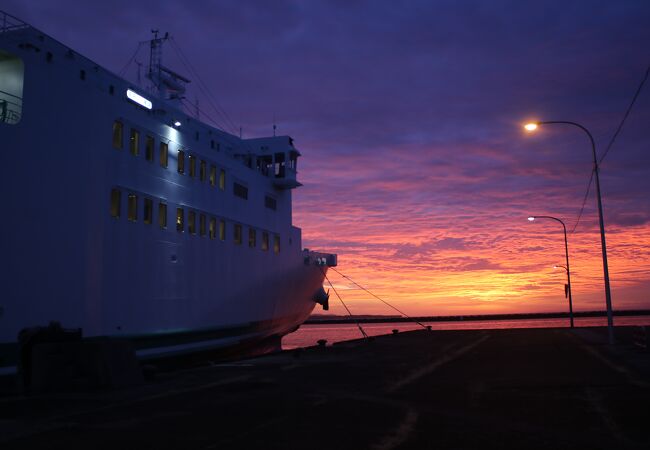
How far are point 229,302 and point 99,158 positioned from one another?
12.7m

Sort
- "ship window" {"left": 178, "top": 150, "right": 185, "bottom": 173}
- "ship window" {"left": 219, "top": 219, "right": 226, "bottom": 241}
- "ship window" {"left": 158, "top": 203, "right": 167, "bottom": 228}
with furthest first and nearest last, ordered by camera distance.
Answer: "ship window" {"left": 219, "top": 219, "right": 226, "bottom": 241} → "ship window" {"left": 178, "top": 150, "right": 185, "bottom": 173} → "ship window" {"left": 158, "top": 203, "right": 167, "bottom": 228}

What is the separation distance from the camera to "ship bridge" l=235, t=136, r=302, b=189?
40156 millimetres

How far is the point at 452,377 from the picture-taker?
15.8 metres

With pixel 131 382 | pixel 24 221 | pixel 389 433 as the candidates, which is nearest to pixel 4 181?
pixel 24 221

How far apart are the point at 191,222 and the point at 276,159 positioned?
47.7ft

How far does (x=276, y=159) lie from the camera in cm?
4103

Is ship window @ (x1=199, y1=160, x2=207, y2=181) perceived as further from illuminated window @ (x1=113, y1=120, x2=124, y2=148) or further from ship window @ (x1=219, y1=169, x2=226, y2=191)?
illuminated window @ (x1=113, y1=120, x2=124, y2=148)

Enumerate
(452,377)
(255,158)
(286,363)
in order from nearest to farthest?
(452,377) → (286,363) → (255,158)

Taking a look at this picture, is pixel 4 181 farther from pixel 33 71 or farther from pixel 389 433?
pixel 389 433

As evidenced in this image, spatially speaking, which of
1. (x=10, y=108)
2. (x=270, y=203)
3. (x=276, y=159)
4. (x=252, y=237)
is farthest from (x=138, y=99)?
(x=276, y=159)

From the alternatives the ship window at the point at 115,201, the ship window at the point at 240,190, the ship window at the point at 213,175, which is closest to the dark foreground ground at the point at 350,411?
the ship window at the point at 115,201

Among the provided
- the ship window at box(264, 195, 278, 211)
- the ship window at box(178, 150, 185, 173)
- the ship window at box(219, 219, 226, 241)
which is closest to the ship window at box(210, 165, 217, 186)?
the ship window at box(219, 219, 226, 241)

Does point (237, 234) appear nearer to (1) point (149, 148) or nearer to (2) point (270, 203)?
(2) point (270, 203)

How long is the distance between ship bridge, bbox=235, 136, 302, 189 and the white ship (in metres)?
3.31
